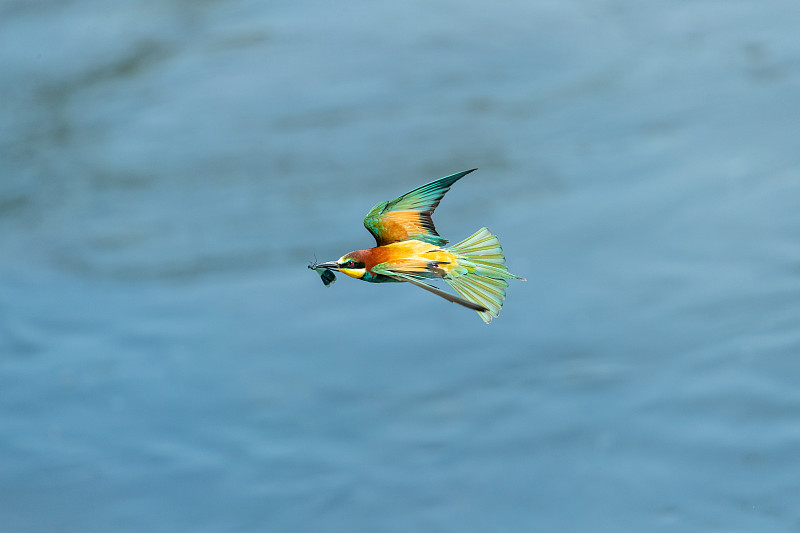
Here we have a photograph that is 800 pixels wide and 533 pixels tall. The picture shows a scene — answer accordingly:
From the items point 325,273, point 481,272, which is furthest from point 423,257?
point 325,273

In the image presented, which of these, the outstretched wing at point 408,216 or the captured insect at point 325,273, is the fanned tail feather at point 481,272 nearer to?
the outstretched wing at point 408,216

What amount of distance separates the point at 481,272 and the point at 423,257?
508mm

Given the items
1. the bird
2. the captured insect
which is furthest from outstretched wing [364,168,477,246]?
the captured insect

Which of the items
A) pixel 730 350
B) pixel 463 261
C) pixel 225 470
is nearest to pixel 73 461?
pixel 225 470

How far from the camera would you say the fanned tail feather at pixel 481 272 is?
7809 mm

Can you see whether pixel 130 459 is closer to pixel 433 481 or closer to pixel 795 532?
pixel 433 481

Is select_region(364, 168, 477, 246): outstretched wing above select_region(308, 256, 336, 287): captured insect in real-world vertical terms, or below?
above

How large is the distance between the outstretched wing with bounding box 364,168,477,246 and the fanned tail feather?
0.46 metres

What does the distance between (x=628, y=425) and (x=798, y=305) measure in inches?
498

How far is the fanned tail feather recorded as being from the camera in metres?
7.81

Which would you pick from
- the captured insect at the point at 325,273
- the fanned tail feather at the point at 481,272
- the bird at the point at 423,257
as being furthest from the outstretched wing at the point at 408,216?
the captured insect at the point at 325,273

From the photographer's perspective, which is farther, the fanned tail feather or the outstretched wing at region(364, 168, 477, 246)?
the outstretched wing at region(364, 168, 477, 246)

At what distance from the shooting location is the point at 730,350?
6053 centimetres

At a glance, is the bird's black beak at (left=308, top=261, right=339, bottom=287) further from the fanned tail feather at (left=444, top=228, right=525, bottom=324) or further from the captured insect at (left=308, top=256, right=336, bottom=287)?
the fanned tail feather at (left=444, top=228, right=525, bottom=324)
